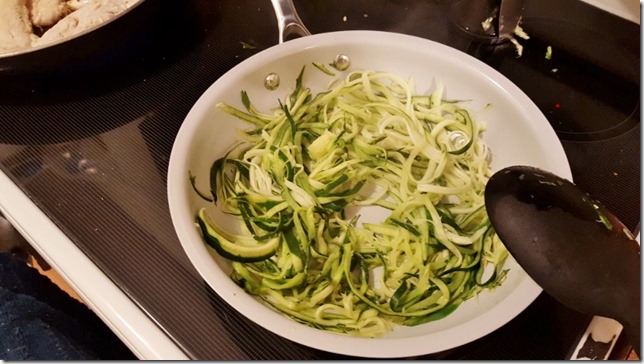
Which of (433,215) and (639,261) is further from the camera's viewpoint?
(433,215)

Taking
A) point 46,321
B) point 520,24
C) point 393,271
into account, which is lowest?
point 46,321

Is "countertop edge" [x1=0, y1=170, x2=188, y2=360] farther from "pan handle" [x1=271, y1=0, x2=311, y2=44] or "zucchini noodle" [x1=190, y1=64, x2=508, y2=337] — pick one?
"pan handle" [x1=271, y1=0, x2=311, y2=44]

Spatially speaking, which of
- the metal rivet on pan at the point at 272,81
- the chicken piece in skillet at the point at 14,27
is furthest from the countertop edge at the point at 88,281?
the metal rivet on pan at the point at 272,81

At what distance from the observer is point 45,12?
0.92 meters

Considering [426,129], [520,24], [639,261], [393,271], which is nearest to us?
[639,261]

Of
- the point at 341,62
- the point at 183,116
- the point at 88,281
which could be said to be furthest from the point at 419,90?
the point at 88,281

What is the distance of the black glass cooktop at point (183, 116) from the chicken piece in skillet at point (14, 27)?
0.05 metres

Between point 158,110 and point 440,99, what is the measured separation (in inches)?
14.9

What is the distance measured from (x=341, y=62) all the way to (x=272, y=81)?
10cm

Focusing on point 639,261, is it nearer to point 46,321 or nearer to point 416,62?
point 416,62

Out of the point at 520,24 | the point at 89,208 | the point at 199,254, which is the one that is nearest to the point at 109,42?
the point at 89,208

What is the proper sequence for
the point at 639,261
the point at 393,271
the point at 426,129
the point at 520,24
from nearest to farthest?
1. the point at 639,261
2. the point at 393,271
3. the point at 426,129
4. the point at 520,24

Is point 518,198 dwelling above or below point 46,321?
above

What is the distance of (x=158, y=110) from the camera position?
85 centimetres
